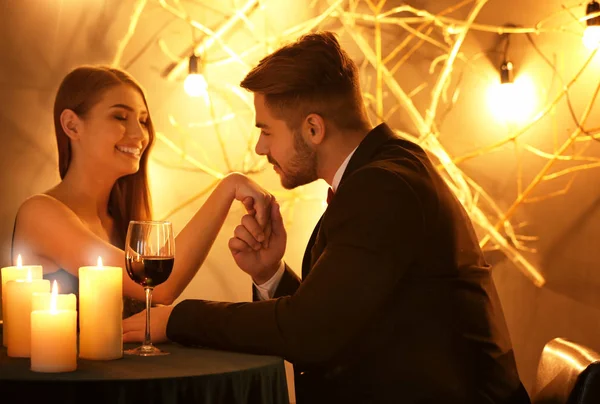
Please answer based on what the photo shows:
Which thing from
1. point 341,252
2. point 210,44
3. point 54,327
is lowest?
point 54,327

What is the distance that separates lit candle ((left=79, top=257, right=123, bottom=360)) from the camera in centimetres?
156

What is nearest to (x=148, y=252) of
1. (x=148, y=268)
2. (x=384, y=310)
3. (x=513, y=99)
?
(x=148, y=268)

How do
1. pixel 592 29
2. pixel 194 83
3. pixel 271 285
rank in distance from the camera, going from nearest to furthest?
pixel 271 285, pixel 194 83, pixel 592 29

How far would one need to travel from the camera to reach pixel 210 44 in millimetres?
3514

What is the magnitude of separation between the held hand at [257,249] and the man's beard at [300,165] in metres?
0.08

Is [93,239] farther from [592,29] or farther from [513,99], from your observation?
[592,29]

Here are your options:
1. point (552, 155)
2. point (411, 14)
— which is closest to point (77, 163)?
point (411, 14)

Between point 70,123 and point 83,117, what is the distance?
0.05m

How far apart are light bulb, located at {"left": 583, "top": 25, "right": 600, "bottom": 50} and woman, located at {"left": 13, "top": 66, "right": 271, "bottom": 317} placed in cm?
190

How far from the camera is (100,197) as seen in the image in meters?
2.66

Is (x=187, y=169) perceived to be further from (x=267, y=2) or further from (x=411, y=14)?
(x=411, y=14)

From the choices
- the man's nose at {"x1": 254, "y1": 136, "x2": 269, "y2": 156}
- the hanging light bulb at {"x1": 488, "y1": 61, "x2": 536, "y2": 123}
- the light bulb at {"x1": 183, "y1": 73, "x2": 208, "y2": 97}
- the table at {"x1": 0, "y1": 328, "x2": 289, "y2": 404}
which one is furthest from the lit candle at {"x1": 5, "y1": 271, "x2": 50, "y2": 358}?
the hanging light bulb at {"x1": 488, "y1": 61, "x2": 536, "y2": 123}

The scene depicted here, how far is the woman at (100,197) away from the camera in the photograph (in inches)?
93.3

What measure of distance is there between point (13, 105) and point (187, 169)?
727mm
